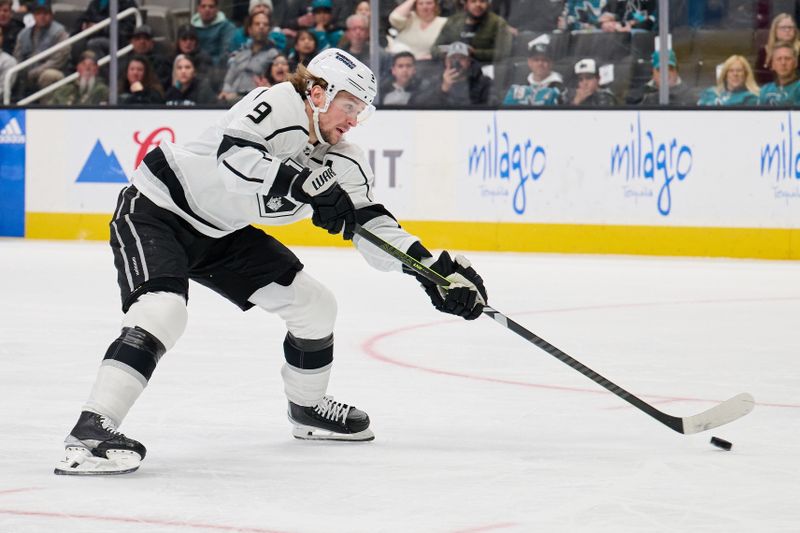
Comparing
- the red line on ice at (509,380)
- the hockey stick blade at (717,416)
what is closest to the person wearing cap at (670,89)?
the red line on ice at (509,380)

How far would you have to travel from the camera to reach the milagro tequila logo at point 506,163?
9156mm

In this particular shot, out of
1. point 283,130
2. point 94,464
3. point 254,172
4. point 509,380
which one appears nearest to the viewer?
point 94,464

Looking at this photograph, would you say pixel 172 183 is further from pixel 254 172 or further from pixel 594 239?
pixel 594 239

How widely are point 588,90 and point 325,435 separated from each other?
5.86 m

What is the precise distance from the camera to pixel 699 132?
877cm

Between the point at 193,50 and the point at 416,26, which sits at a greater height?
the point at 416,26

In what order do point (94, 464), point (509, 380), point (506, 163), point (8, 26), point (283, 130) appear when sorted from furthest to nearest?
point (8, 26), point (506, 163), point (509, 380), point (283, 130), point (94, 464)

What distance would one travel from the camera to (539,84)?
30.5ft

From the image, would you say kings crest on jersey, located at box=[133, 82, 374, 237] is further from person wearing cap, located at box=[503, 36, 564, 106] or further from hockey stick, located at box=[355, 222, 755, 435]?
person wearing cap, located at box=[503, 36, 564, 106]

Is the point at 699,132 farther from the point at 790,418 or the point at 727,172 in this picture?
the point at 790,418

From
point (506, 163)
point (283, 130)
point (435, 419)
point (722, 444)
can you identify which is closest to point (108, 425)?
point (283, 130)

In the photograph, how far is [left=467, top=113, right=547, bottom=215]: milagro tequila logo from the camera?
9.16 meters

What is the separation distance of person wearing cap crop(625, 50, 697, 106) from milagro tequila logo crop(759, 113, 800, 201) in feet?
1.92

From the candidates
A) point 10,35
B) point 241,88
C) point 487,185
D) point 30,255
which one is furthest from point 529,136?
point 10,35
